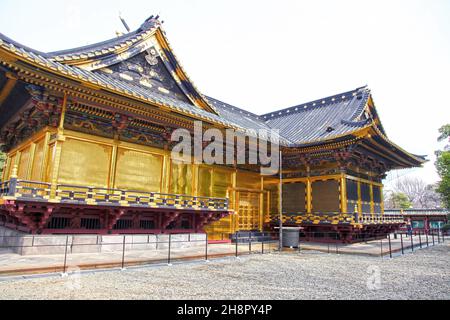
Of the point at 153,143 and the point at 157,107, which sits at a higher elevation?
the point at 157,107

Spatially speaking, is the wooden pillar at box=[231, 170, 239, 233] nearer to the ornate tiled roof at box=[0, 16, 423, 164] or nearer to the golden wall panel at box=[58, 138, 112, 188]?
the ornate tiled roof at box=[0, 16, 423, 164]

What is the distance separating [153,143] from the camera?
46.2 ft

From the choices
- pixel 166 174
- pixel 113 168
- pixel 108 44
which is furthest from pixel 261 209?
pixel 108 44

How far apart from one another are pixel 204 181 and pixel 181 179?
61.1 inches

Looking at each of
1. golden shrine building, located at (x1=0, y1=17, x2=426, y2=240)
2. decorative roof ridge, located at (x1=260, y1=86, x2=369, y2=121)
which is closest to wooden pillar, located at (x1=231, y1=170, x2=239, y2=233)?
golden shrine building, located at (x1=0, y1=17, x2=426, y2=240)

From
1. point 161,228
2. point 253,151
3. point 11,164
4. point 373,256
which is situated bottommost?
point 373,256

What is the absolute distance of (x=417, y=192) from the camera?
246 feet

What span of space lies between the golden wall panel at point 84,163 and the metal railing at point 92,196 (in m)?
0.37

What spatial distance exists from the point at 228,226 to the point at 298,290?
10.8 metres

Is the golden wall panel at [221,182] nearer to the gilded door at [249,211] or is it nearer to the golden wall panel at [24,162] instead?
the gilded door at [249,211]

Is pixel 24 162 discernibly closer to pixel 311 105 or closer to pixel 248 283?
pixel 248 283

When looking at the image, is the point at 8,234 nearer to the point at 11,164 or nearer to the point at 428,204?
the point at 11,164

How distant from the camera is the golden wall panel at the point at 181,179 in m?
14.7
